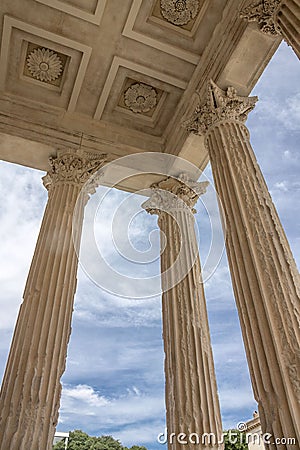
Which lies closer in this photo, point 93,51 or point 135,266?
point 93,51

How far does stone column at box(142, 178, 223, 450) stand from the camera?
11133mm

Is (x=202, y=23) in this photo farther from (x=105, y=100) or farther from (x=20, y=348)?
(x=20, y=348)

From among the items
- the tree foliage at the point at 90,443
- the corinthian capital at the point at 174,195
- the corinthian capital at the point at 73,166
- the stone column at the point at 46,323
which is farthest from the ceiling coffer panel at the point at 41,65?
the tree foliage at the point at 90,443

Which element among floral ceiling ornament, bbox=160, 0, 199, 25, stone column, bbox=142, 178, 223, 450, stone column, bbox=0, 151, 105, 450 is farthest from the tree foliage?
floral ceiling ornament, bbox=160, 0, 199, 25

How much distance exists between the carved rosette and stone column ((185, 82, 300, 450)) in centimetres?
298

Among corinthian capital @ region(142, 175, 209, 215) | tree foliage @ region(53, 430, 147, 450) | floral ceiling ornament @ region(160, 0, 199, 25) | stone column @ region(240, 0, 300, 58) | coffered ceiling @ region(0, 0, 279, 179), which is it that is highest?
floral ceiling ornament @ region(160, 0, 199, 25)

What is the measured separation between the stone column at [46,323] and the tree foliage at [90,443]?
9443 millimetres

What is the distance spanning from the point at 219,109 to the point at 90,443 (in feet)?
58.9

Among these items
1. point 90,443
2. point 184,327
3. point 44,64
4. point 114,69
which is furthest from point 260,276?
point 90,443

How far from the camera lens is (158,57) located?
681 inches

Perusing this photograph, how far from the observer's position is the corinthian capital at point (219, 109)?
1366 cm

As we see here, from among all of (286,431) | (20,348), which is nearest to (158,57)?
(20,348)

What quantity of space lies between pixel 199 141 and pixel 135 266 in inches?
261
